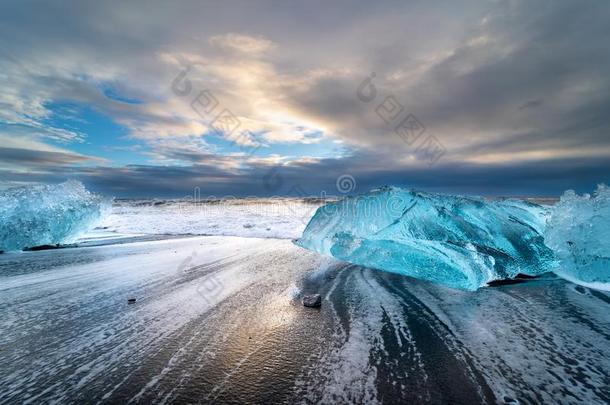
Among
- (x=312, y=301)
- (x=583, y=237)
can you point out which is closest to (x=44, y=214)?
(x=312, y=301)

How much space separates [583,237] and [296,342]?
12.7 feet

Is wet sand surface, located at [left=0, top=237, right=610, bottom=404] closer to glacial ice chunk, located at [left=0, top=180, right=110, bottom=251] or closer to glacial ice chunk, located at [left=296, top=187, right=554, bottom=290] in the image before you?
glacial ice chunk, located at [left=296, top=187, right=554, bottom=290]

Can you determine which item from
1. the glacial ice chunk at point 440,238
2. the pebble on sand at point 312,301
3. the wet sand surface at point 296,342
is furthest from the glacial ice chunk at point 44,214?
the pebble on sand at point 312,301

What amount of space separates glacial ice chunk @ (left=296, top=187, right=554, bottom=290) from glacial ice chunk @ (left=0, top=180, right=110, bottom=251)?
21.7ft

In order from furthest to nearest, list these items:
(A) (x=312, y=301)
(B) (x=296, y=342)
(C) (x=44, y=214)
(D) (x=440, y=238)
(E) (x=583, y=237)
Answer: (C) (x=44, y=214) < (D) (x=440, y=238) < (E) (x=583, y=237) < (A) (x=312, y=301) < (B) (x=296, y=342)

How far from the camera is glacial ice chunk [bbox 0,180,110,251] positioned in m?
6.39

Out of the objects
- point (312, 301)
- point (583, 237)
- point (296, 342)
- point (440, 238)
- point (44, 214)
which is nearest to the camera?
point (296, 342)

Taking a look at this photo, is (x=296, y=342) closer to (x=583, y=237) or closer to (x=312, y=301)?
(x=312, y=301)

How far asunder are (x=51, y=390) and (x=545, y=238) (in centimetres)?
537

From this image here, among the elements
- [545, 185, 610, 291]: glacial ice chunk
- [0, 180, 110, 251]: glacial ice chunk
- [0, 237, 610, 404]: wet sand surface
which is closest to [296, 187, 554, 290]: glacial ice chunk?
[545, 185, 610, 291]: glacial ice chunk

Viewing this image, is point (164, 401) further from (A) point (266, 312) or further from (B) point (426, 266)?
(B) point (426, 266)

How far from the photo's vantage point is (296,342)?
1.79 m

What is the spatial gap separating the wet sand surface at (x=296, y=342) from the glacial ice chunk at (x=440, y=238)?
320 mm

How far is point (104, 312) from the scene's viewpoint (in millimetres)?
2309
